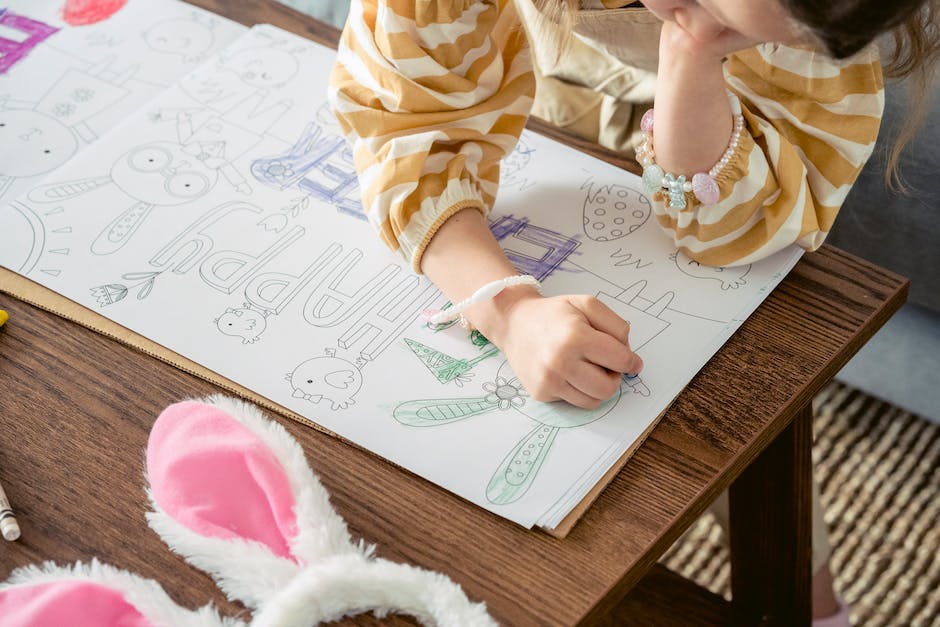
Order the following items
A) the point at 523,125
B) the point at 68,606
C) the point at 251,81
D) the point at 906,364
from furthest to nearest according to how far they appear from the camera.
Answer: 1. the point at 906,364
2. the point at 251,81
3. the point at 523,125
4. the point at 68,606

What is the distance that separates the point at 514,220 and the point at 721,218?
13 centimetres

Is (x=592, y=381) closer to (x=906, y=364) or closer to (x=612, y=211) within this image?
(x=612, y=211)

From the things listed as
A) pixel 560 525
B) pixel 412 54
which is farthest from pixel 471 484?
pixel 412 54

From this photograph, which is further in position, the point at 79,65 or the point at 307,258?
the point at 79,65

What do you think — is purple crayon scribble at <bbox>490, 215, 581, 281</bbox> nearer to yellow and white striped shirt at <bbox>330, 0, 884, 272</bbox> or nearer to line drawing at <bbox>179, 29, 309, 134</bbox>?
yellow and white striped shirt at <bbox>330, 0, 884, 272</bbox>

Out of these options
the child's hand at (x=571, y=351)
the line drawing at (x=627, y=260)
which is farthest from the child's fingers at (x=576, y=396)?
the line drawing at (x=627, y=260)

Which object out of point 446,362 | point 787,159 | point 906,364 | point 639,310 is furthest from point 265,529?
point 906,364

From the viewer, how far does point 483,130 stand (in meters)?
0.65

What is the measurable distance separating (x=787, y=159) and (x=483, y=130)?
189mm

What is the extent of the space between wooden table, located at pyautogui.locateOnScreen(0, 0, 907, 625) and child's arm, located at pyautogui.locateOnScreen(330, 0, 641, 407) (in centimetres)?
10

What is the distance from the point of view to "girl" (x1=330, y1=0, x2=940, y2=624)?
58 centimetres

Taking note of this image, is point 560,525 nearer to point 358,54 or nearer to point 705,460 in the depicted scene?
point 705,460

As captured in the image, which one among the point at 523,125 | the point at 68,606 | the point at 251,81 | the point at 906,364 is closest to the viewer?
the point at 68,606

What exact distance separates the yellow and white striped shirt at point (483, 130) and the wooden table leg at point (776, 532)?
0.45ft
